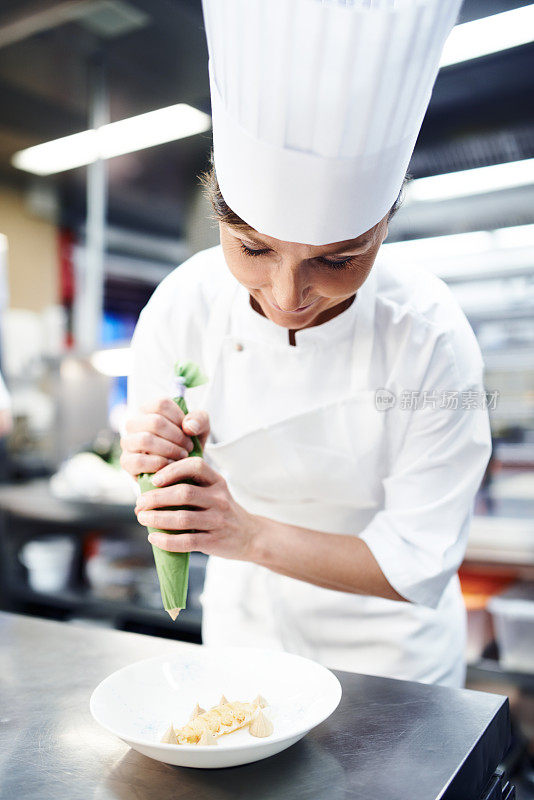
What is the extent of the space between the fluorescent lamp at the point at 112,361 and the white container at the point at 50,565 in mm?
969

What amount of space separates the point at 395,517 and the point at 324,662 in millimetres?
A: 460

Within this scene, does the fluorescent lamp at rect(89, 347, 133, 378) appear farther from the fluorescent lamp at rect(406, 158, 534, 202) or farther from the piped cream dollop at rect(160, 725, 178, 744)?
the piped cream dollop at rect(160, 725, 178, 744)

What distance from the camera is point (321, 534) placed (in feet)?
4.14

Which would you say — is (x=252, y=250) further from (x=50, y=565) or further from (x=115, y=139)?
(x=115, y=139)

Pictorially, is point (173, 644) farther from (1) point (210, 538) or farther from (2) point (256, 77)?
(2) point (256, 77)

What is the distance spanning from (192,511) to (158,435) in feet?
0.43

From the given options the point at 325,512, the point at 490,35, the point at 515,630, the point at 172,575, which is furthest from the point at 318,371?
the point at 490,35

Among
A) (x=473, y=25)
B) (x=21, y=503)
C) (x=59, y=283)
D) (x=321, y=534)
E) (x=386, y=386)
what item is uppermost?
(x=473, y=25)

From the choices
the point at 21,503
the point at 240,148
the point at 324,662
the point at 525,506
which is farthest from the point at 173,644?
the point at 21,503

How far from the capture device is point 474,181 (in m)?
3.44

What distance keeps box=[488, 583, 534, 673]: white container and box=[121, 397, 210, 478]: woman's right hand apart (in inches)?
67.6

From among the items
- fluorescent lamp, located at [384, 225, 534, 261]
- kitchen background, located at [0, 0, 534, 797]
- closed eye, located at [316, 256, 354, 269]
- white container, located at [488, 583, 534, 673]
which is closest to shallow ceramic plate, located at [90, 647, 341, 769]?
closed eye, located at [316, 256, 354, 269]

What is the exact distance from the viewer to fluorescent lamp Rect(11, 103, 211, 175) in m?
3.77

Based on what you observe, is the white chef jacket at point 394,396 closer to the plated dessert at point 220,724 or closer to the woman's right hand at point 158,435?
the woman's right hand at point 158,435
